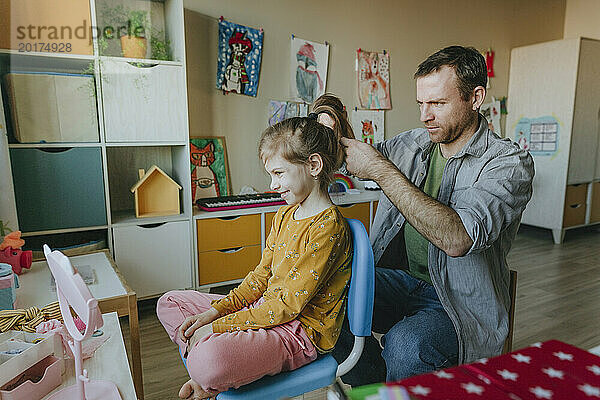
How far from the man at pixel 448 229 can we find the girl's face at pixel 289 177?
179 mm

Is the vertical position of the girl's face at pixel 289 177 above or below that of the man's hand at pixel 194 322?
above

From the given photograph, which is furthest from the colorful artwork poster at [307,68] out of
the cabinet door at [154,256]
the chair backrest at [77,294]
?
the chair backrest at [77,294]

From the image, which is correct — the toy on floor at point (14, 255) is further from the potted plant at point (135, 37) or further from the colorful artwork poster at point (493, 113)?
the colorful artwork poster at point (493, 113)

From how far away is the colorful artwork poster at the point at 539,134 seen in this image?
4039 millimetres

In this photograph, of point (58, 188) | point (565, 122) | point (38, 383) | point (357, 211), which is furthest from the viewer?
point (565, 122)

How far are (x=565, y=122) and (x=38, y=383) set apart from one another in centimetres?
435

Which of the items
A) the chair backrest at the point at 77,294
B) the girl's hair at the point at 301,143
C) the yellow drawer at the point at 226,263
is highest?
the girl's hair at the point at 301,143

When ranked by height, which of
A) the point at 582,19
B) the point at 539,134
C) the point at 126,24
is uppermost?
the point at 582,19

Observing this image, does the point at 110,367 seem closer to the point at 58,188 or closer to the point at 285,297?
the point at 285,297

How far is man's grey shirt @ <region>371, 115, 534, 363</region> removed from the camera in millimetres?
1230

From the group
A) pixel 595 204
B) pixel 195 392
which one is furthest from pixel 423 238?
pixel 595 204

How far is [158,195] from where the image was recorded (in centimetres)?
252

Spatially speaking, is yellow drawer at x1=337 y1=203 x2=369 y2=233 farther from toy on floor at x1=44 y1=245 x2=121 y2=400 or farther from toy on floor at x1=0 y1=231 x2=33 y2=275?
toy on floor at x1=44 y1=245 x2=121 y2=400

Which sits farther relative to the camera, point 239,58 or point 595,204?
point 595,204
